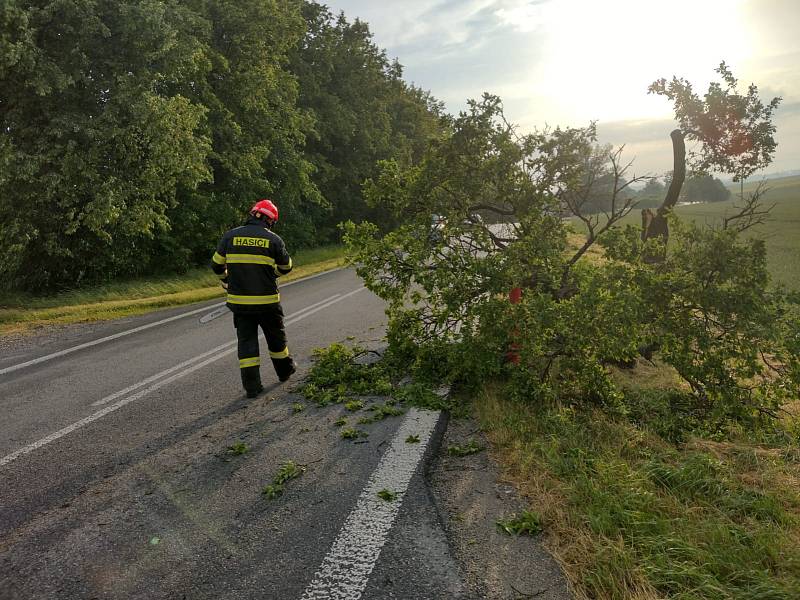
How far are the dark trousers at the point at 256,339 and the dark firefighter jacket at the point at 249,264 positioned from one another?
115mm

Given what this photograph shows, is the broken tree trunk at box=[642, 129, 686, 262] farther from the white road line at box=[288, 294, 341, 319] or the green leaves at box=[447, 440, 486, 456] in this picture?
the white road line at box=[288, 294, 341, 319]

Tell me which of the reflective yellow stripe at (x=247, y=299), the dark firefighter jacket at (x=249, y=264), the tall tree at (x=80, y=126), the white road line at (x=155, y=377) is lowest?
the white road line at (x=155, y=377)

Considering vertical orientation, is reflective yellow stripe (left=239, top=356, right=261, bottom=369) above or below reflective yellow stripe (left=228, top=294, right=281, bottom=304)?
below

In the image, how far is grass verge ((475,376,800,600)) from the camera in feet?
7.97

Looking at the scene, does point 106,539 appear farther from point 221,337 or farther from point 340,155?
point 340,155

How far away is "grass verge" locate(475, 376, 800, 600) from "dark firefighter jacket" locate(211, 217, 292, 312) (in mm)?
2706

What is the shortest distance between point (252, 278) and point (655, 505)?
409 centimetres

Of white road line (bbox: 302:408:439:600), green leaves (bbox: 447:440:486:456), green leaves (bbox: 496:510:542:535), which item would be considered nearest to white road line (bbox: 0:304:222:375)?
white road line (bbox: 302:408:439:600)

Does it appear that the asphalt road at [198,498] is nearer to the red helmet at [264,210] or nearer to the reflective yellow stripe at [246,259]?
the reflective yellow stripe at [246,259]

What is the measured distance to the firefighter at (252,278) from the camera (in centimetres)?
552

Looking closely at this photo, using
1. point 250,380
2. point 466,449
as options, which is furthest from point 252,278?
point 466,449

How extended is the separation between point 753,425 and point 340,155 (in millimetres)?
32145

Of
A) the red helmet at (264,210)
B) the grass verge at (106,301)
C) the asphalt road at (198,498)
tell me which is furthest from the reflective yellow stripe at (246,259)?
the grass verge at (106,301)

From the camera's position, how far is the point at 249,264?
560 cm
